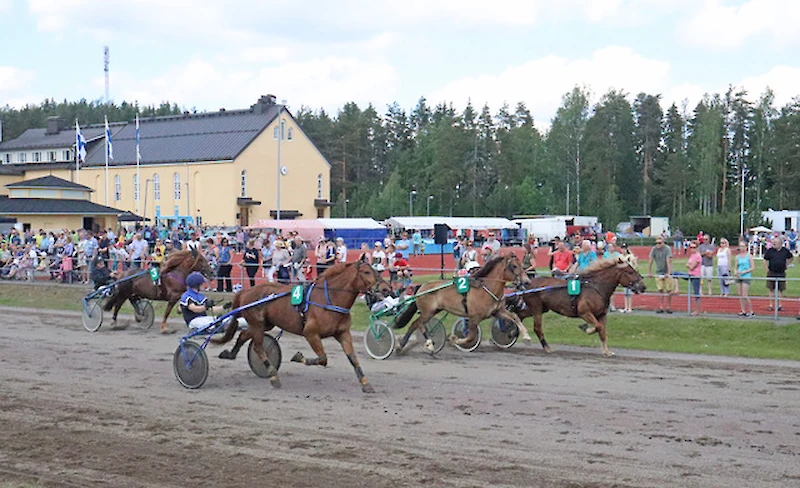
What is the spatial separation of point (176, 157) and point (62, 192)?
74.2ft

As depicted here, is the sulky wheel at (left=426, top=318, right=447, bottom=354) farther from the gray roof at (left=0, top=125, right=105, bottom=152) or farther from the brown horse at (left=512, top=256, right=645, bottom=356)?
the gray roof at (left=0, top=125, right=105, bottom=152)

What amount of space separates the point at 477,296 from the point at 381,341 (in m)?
1.64

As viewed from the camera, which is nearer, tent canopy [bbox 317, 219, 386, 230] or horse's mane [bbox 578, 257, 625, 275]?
horse's mane [bbox 578, 257, 625, 275]

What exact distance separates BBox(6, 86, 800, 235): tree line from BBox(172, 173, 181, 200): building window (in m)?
20.8

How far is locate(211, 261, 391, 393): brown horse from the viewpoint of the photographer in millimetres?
11609

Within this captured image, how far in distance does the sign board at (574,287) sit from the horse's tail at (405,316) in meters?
2.49

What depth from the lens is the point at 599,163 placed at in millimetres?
75750

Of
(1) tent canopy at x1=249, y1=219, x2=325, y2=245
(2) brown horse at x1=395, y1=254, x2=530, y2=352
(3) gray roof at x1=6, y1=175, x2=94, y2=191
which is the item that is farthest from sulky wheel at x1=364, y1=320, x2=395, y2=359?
(1) tent canopy at x1=249, y1=219, x2=325, y2=245

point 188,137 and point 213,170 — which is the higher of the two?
point 188,137

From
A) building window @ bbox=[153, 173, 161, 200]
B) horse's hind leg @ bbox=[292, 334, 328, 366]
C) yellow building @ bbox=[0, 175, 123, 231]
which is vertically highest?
building window @ bbox=[153, 173, 161, 200]

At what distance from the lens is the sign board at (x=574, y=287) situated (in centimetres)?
1498

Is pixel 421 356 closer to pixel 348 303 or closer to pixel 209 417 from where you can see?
pixel 348 303

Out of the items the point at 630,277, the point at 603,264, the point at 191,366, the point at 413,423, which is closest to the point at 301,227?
the point at 603,264

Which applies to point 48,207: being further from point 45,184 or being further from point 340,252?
point 340,252
